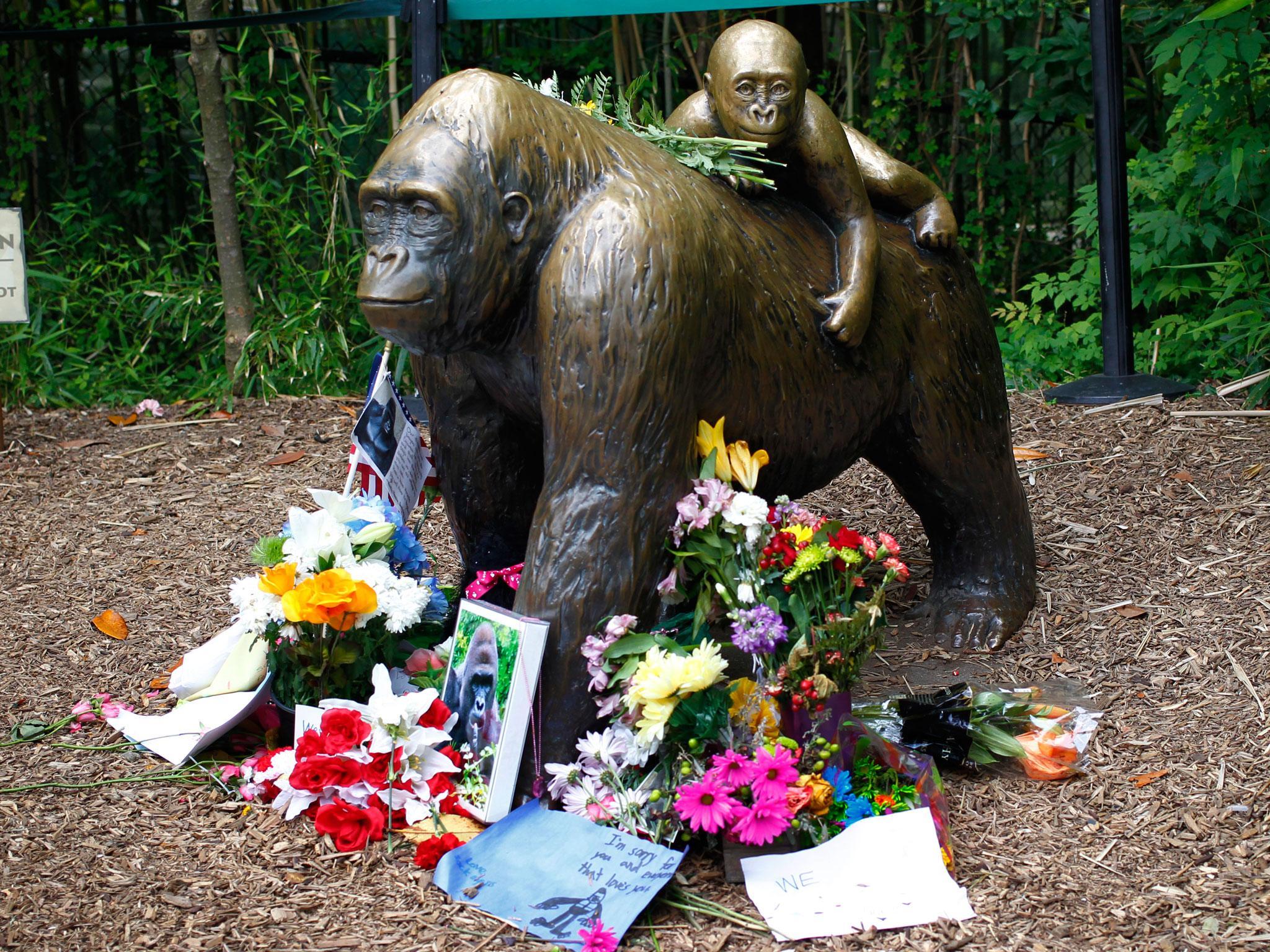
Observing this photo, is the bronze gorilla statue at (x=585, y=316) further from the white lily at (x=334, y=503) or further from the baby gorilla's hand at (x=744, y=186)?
the white lily at (x=334, y=503)

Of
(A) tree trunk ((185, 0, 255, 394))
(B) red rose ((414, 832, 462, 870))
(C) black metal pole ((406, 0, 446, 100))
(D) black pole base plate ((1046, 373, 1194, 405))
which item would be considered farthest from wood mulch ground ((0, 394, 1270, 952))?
(C) black metal pole ((406, 0, 446, 100))

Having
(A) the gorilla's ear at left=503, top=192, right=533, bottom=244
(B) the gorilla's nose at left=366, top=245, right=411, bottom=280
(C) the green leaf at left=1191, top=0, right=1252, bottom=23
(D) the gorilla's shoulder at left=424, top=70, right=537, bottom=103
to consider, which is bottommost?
(B) the gorilla's nose at left=366, top=245, right=411, bottom=280

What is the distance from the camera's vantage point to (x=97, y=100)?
6996mm

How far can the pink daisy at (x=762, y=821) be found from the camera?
7.09 ft

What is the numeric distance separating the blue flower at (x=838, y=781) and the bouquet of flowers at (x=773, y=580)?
116 millimetres

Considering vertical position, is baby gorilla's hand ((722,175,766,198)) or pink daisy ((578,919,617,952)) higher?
baby gorilla's hand ((722,175,766,198))

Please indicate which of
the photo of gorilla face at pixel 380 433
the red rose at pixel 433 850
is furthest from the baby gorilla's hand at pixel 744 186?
the red rose at pixel 433 850

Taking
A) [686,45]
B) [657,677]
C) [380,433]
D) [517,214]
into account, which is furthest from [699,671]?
[686,45]

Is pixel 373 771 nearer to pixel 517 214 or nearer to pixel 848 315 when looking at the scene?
pixel 517 214

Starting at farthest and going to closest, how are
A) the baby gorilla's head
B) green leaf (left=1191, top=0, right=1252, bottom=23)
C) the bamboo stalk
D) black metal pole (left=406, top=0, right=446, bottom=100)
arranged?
the bamboo stalk, black metal pole (left=406, top=0, right=446, bottom=100), green leaf (left=1191, top=0, right=1252, bottom=23), the baby gorilla's head

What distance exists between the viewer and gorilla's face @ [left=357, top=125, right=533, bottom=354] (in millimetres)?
2305

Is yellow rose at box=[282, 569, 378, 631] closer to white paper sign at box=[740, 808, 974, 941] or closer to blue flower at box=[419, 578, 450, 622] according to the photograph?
blue flower at box=[419, 578, 450, 622]

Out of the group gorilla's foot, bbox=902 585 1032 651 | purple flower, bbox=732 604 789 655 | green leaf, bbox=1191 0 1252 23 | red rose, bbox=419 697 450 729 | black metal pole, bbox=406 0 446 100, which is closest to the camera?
purple flower, bbox=732 604 789 655

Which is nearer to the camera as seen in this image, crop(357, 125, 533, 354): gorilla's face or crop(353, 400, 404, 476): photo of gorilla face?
crop(357, 125, 533, 354): gorilla's face
